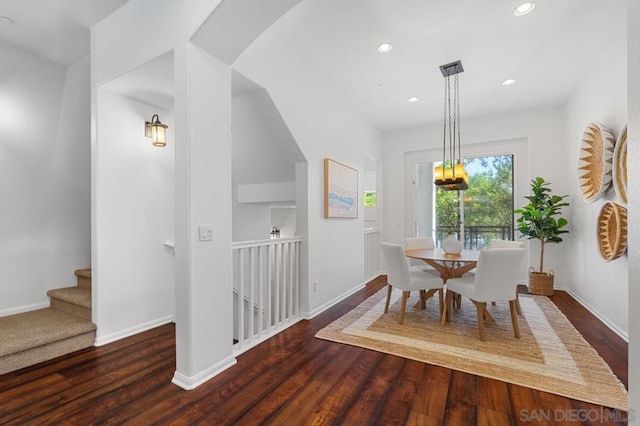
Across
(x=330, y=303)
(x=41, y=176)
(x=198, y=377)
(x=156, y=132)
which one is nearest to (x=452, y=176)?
(x=330, y=303)

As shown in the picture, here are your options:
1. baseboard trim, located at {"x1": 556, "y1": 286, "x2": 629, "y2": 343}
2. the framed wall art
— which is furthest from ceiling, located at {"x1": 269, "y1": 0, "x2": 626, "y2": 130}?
baseboard trim, located at {"x1": 556, "y1": 286, "x2": 629, "y2": 343}

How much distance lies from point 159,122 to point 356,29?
212 cm

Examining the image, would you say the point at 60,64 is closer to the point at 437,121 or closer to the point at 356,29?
the point at 356,29

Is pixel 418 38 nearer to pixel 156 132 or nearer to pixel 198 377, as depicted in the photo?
pixel 156 132

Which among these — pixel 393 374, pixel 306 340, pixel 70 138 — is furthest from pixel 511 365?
pixel 70 138

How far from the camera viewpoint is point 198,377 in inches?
79.0

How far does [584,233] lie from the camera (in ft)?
12.5

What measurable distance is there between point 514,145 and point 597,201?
1916 millimetres

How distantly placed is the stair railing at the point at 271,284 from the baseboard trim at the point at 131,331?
2.55 ft

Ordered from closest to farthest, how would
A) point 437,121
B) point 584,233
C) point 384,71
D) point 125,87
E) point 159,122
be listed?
1. point 125,87
2. point 159,122
3. point 384,71
4. point 584,233
5. point 437,121

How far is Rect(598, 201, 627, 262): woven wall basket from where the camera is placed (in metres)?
→ 2.70

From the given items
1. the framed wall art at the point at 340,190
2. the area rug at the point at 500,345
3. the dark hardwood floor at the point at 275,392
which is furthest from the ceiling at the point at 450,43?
the dark hardwood floor at the point at 275,392

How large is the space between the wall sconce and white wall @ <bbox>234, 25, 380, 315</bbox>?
107 cm

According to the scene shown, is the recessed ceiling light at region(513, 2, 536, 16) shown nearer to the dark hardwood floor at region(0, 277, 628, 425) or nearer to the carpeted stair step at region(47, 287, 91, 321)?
the dark hardwood floor at region(0, 277, 628, 425)
